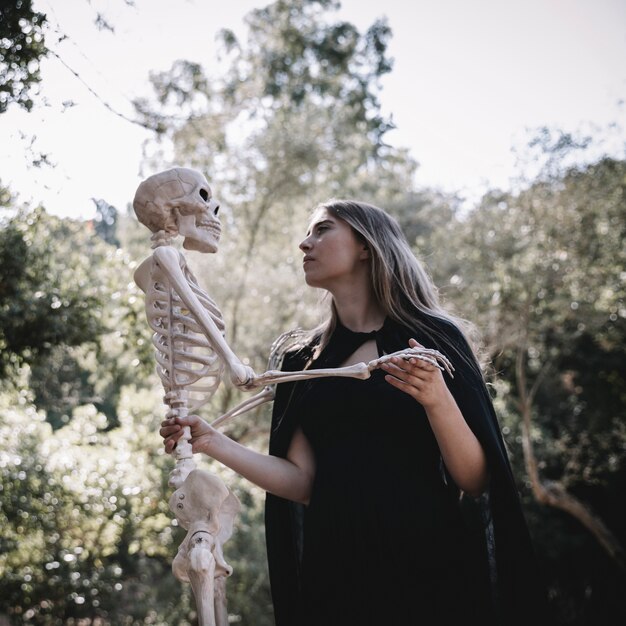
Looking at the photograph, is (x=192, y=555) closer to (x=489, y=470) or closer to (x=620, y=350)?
(x=489, y=470)

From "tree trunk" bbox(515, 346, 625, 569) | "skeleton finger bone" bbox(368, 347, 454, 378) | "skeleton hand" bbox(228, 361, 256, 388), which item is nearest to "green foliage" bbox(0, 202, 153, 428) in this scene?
"skeleton hand" bbox(228, 361, 256, 388)

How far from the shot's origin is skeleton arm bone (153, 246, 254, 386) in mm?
1938

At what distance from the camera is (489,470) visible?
2.10 metres

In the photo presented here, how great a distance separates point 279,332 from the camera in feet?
28.3

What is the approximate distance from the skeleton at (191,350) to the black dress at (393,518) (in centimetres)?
20

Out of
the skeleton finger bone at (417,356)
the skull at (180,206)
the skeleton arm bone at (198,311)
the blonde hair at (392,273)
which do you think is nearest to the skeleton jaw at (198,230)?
the skull at (180,206)

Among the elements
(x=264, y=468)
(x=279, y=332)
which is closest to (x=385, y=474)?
(x=264, y=468)

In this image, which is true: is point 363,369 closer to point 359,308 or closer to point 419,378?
point 419,378

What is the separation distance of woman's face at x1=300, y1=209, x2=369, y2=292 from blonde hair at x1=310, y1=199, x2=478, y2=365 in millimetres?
30

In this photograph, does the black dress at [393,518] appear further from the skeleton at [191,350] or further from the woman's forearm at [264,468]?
the skeleton at [191,350]

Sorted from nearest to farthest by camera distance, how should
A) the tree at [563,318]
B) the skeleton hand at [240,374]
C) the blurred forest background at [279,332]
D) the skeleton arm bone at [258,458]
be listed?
the skeleton hand at [240,374] < the skeleton arm bone at [258,458] < the blurred forest background at [279,332] < the tree at [563,318]

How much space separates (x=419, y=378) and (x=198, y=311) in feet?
2.21

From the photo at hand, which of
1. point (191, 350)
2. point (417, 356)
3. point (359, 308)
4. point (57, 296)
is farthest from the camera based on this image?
point (57, 296)

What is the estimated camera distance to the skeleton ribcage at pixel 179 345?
6.93 ft
